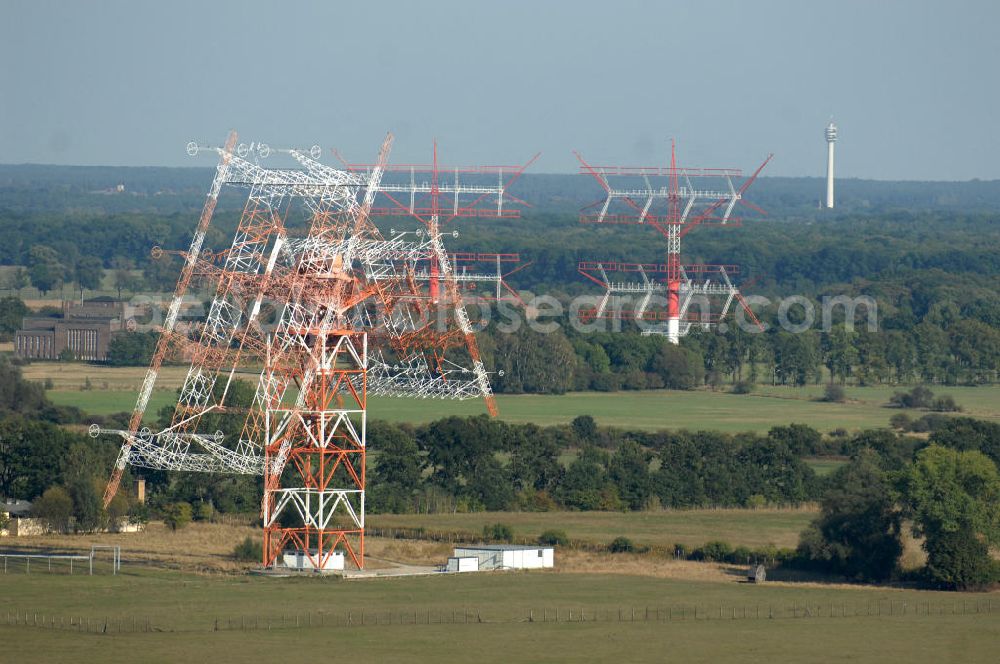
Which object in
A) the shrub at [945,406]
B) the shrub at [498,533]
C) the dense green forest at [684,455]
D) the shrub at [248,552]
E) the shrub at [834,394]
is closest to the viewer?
the dense green forest at [684,455]

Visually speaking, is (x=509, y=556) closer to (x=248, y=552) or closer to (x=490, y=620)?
(x=248, y=552)

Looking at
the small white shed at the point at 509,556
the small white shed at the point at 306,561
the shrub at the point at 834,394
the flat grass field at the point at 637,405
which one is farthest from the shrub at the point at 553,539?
the shrub at the point at 834,394

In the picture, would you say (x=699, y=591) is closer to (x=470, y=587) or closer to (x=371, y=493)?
(x=470, y=587)

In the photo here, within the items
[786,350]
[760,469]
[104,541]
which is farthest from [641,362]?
[104,541]

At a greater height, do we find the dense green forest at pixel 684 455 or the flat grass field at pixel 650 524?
the dense green forest at pixel 684 455

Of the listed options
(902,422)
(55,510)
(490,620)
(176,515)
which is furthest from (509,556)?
(902,422)

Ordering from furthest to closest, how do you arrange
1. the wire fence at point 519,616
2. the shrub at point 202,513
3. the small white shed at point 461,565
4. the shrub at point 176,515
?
1. the shrub at point 202,513
2. the shrub at point 176,515
3. the small white shed at point 461,565
4. the wire fence at point 519,616

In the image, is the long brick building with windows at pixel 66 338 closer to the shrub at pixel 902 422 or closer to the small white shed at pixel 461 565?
the shrub at pixel 902 422
